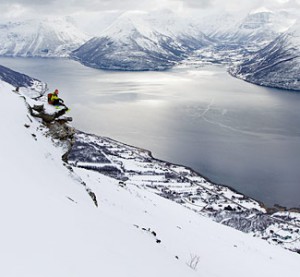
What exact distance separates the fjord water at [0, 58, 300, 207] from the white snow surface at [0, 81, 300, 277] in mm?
46687

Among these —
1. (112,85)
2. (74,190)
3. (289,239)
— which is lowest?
(112,85)

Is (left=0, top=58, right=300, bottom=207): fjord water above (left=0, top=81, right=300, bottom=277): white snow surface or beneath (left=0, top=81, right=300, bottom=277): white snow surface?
beneath

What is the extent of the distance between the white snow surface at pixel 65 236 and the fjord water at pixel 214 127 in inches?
Result: 1838

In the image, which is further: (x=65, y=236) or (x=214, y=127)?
(x=214, y=127)

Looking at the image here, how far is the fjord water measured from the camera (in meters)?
70.2

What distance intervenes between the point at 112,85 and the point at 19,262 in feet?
638

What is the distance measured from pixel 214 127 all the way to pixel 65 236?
97325 mm

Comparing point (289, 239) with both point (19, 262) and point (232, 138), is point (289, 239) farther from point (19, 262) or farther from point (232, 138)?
point (232, 138)

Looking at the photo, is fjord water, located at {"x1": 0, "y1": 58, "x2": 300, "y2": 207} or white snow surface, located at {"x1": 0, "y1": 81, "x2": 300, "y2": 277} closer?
white snow surface, located at {"x1": 0, "y1": 81, "x2": 300, "y2": 277}

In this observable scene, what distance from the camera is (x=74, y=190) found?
47.6 feet

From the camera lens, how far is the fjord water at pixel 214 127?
230 ft

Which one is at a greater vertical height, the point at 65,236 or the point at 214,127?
the point at 65,236

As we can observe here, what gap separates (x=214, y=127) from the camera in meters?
103

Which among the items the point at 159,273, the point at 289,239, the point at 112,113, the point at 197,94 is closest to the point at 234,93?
the point at 197,94
